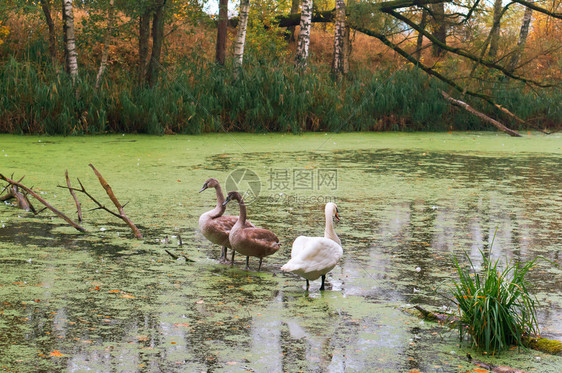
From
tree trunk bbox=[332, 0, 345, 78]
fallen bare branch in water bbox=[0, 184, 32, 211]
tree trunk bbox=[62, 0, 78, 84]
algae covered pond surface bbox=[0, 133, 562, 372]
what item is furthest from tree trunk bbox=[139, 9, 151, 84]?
fallen bare branch in water bbox=[0, 184, 32, 211]

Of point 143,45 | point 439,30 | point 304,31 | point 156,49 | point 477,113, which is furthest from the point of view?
point 439,30

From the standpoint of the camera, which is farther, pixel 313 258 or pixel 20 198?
pixel 20 198

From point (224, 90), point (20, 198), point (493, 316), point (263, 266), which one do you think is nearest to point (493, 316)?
point (493, 316)

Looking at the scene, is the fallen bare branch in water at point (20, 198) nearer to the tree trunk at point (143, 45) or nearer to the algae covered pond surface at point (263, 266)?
the algae covered pond surface at point (263, 266)

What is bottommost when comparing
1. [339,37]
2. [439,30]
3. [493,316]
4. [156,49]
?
[493,316]

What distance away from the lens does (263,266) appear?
4.26 metres

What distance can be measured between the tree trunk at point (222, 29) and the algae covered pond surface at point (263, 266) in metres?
6.55

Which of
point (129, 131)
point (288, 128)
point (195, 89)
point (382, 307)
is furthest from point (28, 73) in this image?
point (382, 307)

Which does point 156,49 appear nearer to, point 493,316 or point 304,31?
point 304,31

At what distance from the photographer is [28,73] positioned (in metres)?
10.5

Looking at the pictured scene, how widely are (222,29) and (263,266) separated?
11784 millimetres

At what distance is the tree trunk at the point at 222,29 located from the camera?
1471 centimetres

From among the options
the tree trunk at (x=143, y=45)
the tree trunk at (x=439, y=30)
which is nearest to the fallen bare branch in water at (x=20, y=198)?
the tree trunk at (x=143, y=45)

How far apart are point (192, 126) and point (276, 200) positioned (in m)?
5.21
